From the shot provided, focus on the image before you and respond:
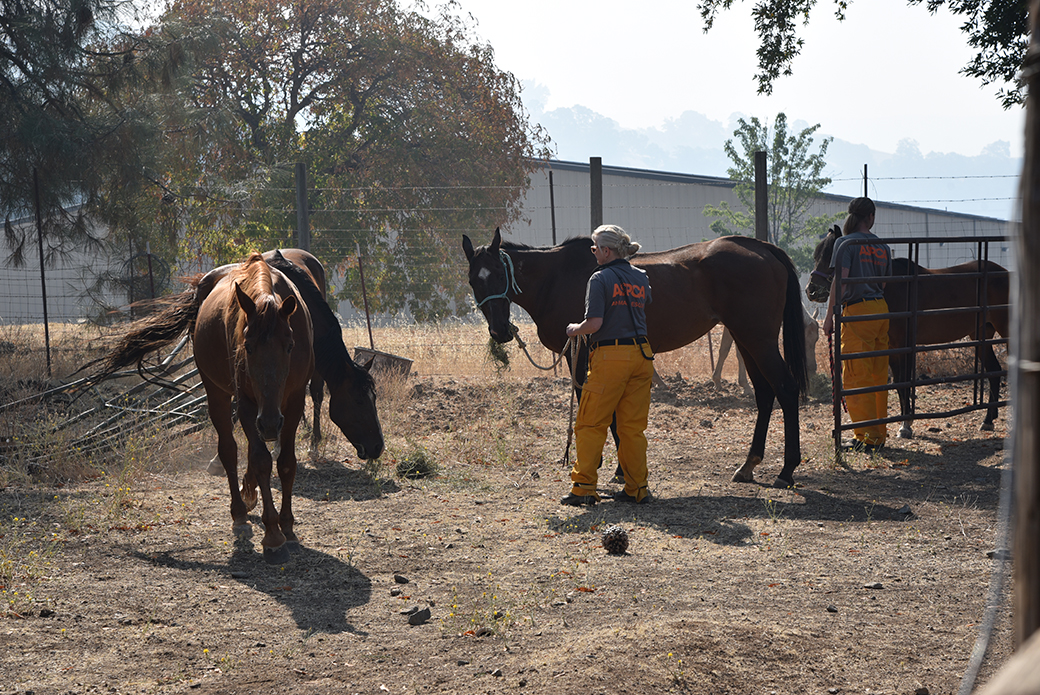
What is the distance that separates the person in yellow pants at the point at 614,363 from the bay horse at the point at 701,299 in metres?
1.12

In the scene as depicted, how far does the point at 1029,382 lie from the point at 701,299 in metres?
5.64

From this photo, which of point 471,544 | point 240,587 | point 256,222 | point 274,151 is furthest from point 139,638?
point 274,151

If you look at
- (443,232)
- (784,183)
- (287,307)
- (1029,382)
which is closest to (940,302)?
(287,307)

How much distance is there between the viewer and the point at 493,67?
79.0 feet

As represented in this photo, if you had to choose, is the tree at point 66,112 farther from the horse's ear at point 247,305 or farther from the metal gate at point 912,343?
the metal gate at point 912,343

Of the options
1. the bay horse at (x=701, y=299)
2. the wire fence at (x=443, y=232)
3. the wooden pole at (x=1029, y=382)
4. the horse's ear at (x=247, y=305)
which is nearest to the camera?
the wooden pole at (x=1029, y=382)

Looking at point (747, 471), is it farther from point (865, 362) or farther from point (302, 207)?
point (302, 207)

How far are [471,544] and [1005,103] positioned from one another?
284 inches

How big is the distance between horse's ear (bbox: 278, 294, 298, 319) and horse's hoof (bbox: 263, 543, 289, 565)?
1.37 metres

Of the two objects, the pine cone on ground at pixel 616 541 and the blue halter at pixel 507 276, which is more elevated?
the blue halter at pixel 507 276

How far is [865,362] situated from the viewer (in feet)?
24.0

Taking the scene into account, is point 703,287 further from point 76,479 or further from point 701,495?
point 76,479

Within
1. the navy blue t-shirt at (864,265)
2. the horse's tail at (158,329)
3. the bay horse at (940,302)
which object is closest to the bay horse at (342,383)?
the horse's tail at (158,329)

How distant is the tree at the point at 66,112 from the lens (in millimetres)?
10234
